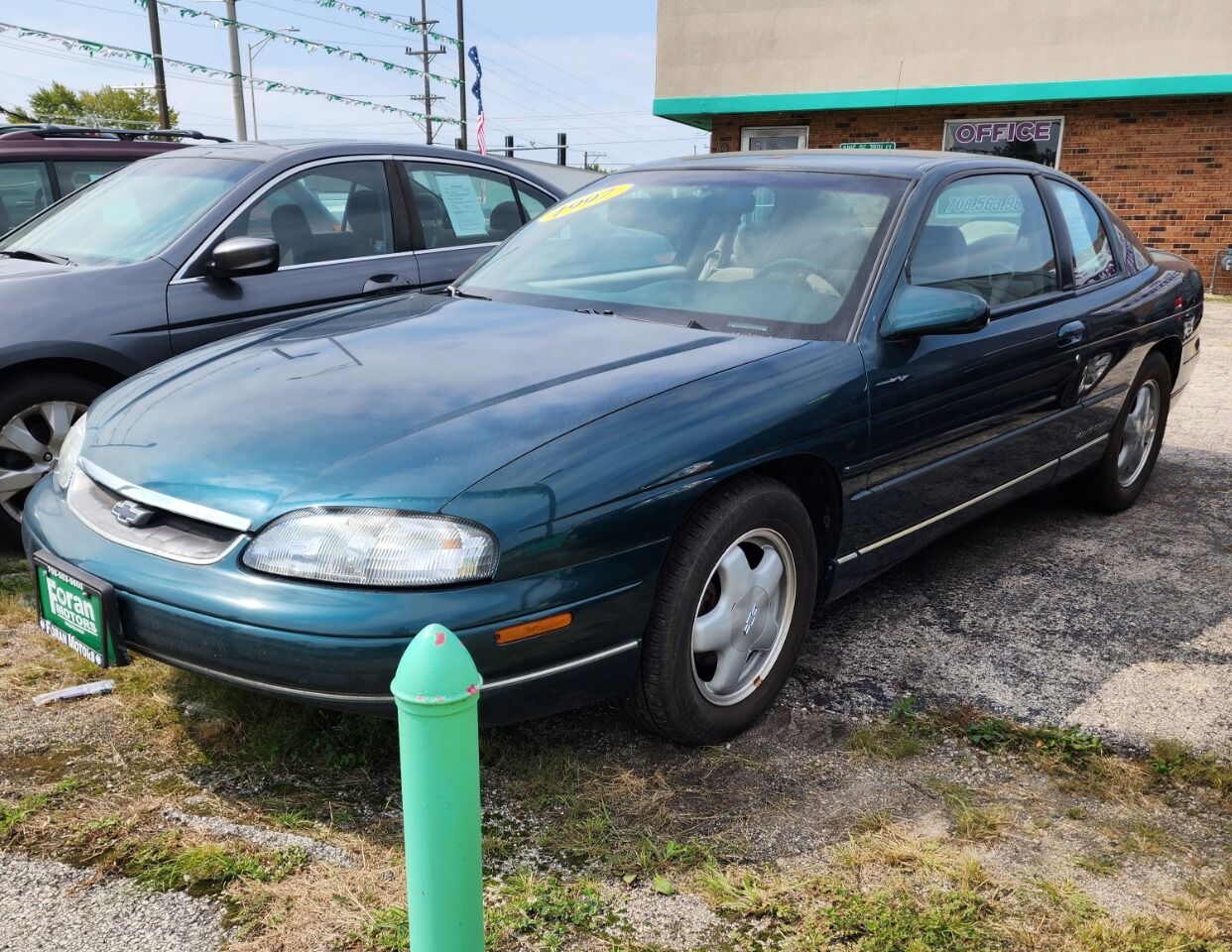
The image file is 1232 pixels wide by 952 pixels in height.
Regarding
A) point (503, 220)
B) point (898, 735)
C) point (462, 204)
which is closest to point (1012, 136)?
point (503, 220)

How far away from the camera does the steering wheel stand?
124 inches

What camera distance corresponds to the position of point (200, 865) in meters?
2.23

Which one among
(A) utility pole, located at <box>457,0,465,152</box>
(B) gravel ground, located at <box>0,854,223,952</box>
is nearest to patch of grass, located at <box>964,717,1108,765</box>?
(B) gravel ground, located at <box>0,854,223,952</box>

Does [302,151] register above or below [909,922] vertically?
above

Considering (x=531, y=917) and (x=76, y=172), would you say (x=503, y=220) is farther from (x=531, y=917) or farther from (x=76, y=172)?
(x=531, y=917)

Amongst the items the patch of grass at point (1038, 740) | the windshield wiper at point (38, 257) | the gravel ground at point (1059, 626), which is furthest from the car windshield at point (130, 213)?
the patch of grass at point (1038, 740)

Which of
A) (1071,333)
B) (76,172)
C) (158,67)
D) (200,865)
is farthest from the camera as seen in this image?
(158,67)

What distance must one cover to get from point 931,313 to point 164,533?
6.84 feet

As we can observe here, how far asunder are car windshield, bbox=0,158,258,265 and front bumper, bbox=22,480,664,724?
7.57ft

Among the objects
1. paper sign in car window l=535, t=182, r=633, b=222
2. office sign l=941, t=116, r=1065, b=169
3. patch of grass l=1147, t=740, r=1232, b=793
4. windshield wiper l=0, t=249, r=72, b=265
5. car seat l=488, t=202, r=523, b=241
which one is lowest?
patch of grass l=1147, t=740, r=1232, b=793

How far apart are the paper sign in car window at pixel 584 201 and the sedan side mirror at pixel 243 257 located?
3.55 feet

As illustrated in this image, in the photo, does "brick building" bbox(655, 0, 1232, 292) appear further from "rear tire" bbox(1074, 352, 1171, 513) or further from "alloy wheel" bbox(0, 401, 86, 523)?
"alloy wheel" bbox(0, 401, 86, 523)

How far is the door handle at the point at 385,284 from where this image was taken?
172 inches

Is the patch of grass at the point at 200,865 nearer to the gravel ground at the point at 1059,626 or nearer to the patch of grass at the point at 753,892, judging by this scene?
the patch of grass at the point at 753,892
